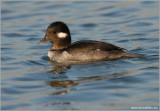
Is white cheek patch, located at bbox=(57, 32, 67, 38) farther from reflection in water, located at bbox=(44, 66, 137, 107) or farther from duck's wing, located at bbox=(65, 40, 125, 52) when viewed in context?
reflection in water, located at bbox=(44, 66, 137, 107)

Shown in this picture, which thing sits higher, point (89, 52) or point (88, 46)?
point (88, 46)

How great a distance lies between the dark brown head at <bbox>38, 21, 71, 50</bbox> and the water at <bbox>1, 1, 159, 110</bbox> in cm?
53

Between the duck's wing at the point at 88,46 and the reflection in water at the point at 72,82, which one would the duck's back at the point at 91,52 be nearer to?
the duck's wing at the point at 88,46

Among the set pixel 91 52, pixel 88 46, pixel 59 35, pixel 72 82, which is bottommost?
pixel 72 82

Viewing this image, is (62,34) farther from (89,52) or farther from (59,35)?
(89,52)

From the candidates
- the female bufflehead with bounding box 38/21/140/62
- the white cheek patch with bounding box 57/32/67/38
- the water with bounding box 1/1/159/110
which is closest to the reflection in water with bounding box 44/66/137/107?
the water with bounding box 1/1/159/110

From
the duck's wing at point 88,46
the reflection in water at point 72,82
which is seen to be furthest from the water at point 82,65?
the duck's wing at point 88,46

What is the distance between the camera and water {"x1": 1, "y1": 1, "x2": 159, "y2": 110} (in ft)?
26.6

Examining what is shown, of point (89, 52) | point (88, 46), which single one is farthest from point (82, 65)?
point (88, 46)

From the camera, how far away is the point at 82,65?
10508 mm

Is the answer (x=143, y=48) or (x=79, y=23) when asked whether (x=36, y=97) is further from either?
(x=79, y=23)

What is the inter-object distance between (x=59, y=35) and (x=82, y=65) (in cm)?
133

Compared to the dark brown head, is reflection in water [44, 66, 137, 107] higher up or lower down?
lower down

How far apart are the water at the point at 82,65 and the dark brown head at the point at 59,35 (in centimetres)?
53
